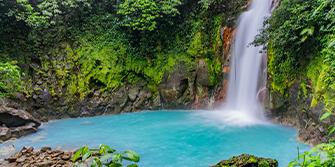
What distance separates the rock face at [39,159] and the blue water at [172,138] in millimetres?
975

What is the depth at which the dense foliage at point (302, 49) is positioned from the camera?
23.7ft

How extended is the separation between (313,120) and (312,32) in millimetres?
2159

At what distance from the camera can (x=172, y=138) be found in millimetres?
8531

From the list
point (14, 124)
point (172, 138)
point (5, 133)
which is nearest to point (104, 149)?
point (172, 138)

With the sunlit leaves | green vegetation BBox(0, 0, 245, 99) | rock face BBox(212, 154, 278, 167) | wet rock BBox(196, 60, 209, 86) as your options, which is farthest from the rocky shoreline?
wet rock BBox(196, 60, 209, 86)

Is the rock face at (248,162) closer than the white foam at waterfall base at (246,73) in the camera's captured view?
Yes

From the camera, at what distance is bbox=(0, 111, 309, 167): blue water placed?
23.0ft

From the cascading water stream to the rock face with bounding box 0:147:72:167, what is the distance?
5413 millimetres

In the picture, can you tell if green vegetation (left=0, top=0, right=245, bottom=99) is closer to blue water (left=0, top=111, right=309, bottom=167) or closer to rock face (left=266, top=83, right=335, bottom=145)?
blue water (left=0, top=111, right=309, bottom=167)

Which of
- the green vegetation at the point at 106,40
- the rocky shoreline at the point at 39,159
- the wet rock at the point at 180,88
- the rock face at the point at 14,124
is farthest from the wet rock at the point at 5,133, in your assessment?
the wet rock at the point at 180,88

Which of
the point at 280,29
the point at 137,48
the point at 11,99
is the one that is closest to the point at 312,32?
the point at 280,29

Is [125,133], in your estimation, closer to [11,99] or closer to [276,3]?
[11,99]

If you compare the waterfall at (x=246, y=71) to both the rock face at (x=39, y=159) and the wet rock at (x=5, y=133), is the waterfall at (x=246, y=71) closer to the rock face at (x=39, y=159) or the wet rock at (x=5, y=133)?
the rock face at (x=39, y=159)

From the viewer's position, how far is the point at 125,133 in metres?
9.30
